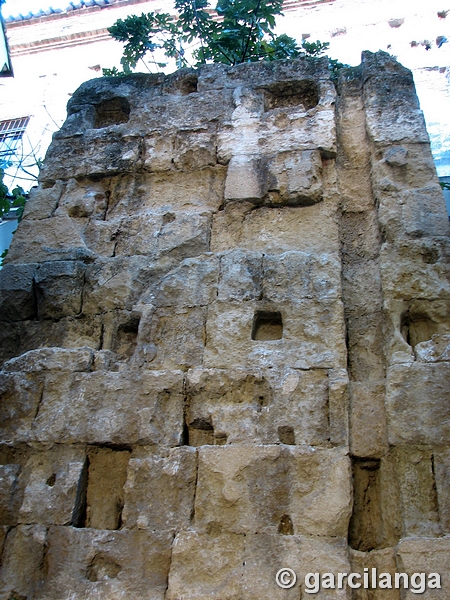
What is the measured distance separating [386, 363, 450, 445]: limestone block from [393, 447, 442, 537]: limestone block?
7cm

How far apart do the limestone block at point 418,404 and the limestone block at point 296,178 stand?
4.05 feet

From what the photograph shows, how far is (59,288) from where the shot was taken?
3.41 meters

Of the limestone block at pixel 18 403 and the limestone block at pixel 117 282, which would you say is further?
the limestone block at pixel 117 282

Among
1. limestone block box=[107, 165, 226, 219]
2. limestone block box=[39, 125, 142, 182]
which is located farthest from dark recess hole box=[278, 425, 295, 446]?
limestone block box=[39, 125, 142, 182]

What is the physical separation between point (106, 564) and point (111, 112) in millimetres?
3290

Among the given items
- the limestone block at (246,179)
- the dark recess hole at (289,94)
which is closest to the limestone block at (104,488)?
the limestone block at (246,179)

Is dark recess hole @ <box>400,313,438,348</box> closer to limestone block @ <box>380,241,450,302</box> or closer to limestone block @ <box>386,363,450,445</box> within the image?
limestone block @ <box>380,241,450,302</box>

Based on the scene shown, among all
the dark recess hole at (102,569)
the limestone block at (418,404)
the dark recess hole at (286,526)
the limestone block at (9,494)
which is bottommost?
the dark recess hole at (102,569)

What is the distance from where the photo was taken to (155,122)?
4141mm

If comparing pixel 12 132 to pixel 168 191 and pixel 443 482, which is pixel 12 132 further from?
pixel 443 482

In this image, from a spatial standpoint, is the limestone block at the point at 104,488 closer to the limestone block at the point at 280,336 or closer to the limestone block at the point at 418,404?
the limestone block at the point at 280,336

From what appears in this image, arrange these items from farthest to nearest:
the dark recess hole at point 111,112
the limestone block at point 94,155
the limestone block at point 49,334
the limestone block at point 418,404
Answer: the dark recess hole at point 111,112, the limestone block at point 94,155, the limestone block at point 49,334, the limestone block at point 418,404

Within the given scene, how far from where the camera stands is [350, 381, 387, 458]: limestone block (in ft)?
8.61

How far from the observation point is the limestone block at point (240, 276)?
309cm
